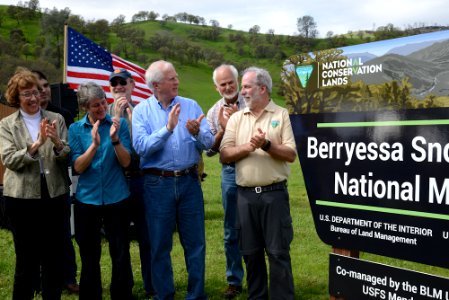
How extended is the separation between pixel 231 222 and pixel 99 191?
1.43 meters

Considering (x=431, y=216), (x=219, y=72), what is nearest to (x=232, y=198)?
(x=219, y=72)

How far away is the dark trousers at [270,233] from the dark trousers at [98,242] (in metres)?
1.11

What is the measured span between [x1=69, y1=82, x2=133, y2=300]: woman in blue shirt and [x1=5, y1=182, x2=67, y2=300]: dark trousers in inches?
7.9

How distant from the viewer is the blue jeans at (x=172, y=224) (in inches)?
175

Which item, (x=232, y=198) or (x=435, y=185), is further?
(x=232, y=198)

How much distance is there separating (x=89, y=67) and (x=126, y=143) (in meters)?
3.82

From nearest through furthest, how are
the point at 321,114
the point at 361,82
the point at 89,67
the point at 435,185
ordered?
the point at 435,185, the point at 361,82, the point at 321,114, the point at 89,67

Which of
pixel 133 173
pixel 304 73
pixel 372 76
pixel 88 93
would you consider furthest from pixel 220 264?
pixel 372 76

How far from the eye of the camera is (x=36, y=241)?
440 cm

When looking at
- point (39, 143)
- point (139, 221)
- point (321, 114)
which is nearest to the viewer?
point (321, 114)

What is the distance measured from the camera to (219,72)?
515 cm

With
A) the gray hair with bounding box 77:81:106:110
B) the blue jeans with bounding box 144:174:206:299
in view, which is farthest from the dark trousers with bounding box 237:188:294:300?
the gray hair with bounding box 77:81:106:110

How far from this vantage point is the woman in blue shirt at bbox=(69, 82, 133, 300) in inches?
173

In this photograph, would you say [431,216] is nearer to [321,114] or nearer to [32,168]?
[321,114]
